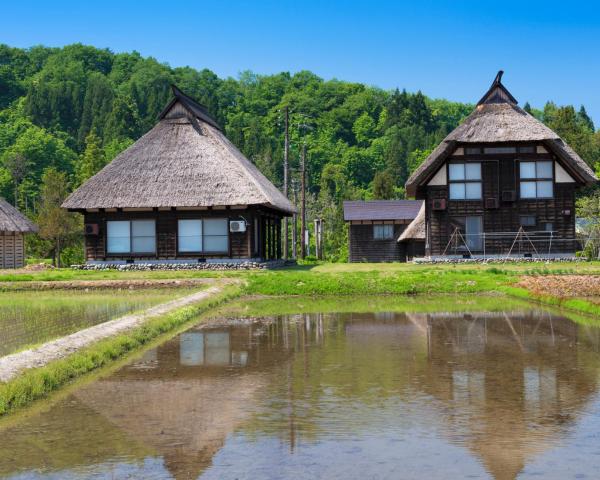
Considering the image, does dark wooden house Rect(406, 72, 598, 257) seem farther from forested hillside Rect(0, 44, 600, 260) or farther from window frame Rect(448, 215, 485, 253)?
forested hillside Rect(0, 44, 600, 260)

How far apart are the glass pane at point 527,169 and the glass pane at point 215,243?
14933mm

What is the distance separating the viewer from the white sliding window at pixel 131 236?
117 feet

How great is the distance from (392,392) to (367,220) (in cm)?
4146

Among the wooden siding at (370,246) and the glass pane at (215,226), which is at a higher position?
the glass pane at (215,226)

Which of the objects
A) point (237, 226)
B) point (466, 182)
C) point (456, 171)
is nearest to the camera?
point (237, 226)

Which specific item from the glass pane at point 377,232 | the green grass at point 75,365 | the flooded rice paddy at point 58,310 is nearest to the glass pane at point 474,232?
the glass pane at point 377,232

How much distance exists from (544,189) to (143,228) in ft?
63.9

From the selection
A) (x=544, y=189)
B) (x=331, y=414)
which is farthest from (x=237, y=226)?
(x=331, y=414)

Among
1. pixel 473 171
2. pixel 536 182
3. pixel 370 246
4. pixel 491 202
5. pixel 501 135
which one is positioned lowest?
pixel 370 246

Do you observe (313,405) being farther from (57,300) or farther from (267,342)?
(57,300)

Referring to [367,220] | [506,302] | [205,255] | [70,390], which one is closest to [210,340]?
[70,390]

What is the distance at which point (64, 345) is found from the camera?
35.3 feet

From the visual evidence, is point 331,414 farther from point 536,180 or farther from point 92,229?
point 536,180

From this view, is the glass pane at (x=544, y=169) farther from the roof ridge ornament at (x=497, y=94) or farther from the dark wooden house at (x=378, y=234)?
the dark wooden house at (x=378, y=234)
